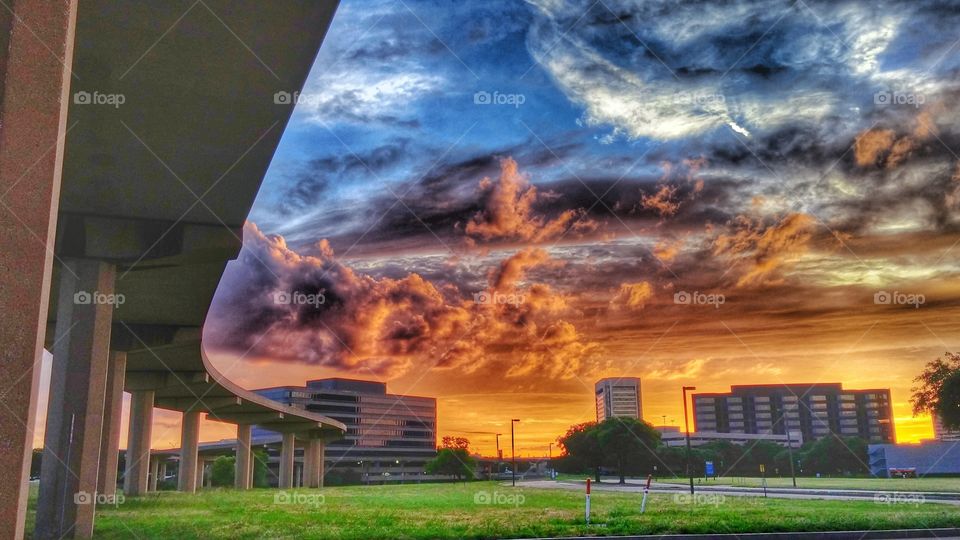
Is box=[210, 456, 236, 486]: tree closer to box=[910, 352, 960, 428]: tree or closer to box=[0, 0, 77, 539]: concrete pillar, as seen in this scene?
box=[910, 352, 960, 428]: tree

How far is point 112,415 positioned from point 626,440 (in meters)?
59.2

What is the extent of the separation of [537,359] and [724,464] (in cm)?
9147

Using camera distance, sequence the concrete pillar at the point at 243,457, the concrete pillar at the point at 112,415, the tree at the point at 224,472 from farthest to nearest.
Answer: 1. the tree at the point at 224,472
2. the concrete pillar at the point at 243,457
3. the concrete pillar at the point at 112,415

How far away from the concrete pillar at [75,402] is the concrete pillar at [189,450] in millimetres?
42734

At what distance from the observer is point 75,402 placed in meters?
22.3

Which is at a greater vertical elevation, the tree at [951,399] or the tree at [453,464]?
the tree at [951,399]

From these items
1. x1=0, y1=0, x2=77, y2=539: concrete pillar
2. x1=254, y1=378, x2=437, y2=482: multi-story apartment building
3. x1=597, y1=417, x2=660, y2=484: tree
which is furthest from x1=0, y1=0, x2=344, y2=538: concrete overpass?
x1=254, y1=378, x2=437, y2=482: multi-story apartment building

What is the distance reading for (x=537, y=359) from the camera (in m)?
41.9

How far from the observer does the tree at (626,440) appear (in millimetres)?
80312

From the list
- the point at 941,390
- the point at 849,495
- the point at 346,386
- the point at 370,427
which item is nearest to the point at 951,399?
the point at 941,390

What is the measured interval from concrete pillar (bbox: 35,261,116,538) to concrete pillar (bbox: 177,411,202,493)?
42734 mm

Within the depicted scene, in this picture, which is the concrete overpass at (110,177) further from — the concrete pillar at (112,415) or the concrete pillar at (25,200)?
the concrete pillar at (112,415)

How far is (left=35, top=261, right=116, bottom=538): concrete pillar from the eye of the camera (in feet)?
71.9

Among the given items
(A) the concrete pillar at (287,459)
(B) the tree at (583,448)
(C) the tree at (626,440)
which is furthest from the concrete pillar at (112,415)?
(B) the tree at (583,448)
